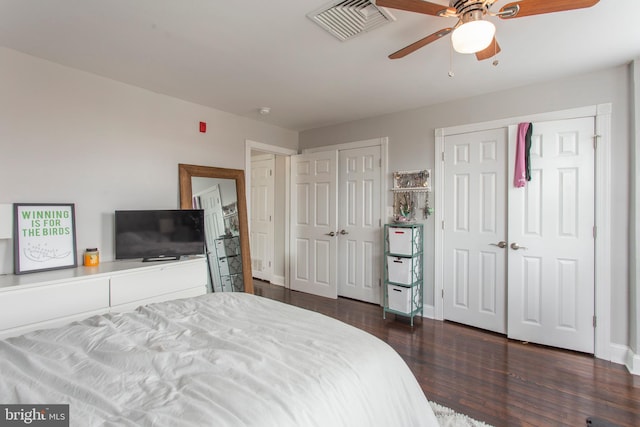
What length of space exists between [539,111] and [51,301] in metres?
4.40

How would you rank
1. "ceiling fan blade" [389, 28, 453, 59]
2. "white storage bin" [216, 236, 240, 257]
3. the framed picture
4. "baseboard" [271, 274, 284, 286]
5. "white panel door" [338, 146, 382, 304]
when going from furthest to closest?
"baseboard" [271, 274, 284, 286] → "white panel door" [338, 146, 382, 304] → "white storage bin" [216, 236, 240, 257] → the framed picture → "ceiling fan blade" [389, 28, 453, 59]

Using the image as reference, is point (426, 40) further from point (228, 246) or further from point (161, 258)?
point (228, 246)

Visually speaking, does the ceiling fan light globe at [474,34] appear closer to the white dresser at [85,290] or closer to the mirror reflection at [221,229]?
the white dresser at [85,290]

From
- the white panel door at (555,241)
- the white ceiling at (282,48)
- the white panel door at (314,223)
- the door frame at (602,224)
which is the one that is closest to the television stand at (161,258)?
the white ceiling at (282,48)

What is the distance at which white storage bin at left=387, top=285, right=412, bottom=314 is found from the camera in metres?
3.38

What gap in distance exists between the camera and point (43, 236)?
93.5 inches

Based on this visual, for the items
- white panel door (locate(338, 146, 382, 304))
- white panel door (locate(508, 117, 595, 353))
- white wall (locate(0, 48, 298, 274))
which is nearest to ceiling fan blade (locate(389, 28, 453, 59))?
white panel door (locate(508, 117, 595, 353))

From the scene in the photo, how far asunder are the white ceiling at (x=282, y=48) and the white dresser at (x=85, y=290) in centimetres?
172

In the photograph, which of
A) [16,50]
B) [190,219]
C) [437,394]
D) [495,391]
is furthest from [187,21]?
[495,391]

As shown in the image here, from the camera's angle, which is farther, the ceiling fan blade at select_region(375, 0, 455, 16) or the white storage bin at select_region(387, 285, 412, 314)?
the white storage bin at select_region(387, 285, 412, 314)

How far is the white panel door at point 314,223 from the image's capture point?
435 cm

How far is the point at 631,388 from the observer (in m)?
2.18

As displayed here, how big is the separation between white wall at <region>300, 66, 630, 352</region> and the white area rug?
1778 mm

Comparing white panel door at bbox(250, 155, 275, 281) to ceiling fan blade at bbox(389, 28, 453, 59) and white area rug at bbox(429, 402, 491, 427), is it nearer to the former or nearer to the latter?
ceiling fan blade at bbox(389, 28, 453, 59)
